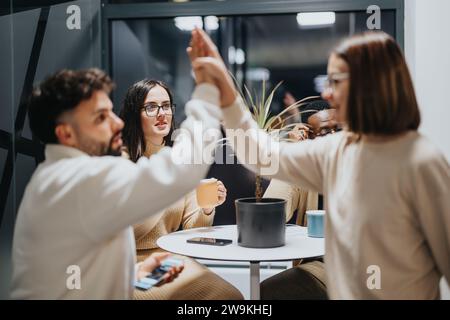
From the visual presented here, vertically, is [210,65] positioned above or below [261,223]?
above

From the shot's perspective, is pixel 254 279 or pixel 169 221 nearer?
pixel 254 279

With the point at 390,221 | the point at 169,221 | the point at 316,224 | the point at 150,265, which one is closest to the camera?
the point at 390,221

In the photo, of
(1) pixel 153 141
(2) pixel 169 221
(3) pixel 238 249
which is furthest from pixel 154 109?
(3) pixel 238 249

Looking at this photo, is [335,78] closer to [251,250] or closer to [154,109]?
[251,250]

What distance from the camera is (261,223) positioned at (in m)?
1.72

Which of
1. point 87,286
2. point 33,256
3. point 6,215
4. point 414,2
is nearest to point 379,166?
point 87,286

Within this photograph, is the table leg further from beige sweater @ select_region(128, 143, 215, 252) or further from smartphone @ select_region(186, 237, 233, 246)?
beige sweater @ select_region(128, 143, 215, 252)

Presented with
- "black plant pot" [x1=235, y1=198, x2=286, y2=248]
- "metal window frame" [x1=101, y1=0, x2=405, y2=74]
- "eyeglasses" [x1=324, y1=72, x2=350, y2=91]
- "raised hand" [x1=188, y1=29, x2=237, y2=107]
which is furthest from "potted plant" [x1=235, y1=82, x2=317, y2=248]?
"metal window frame" [x1=101, y1=0, x2=405, y2=74]

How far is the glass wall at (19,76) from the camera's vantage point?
82.3 inches

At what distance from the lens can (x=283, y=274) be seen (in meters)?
2.19

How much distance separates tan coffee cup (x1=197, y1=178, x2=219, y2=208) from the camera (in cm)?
209

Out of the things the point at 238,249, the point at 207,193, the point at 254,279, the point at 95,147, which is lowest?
the point at 254,279

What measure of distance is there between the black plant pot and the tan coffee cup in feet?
1.11

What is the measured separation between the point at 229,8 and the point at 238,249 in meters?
1.82
